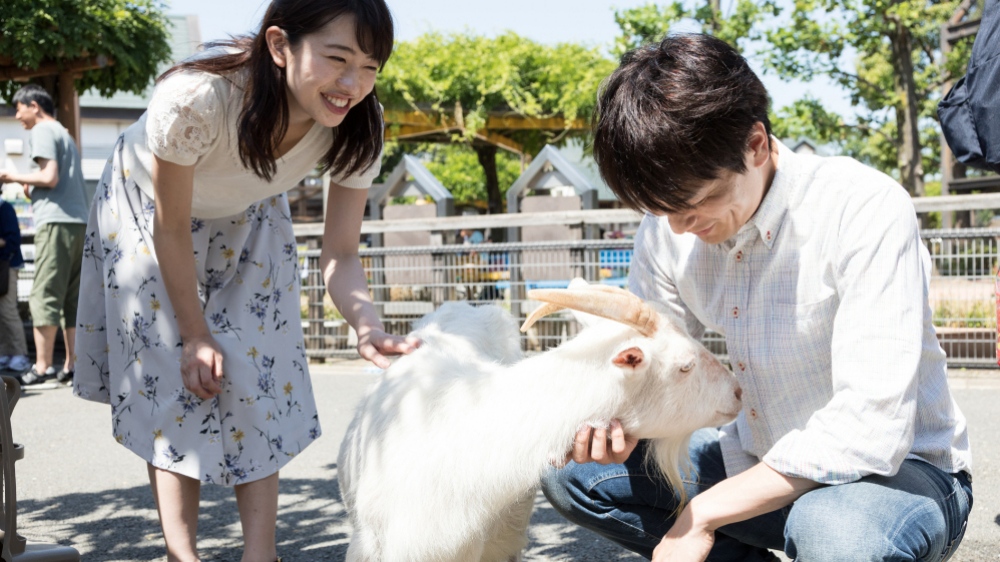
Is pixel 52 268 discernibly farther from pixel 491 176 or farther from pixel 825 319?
pixel 491 176

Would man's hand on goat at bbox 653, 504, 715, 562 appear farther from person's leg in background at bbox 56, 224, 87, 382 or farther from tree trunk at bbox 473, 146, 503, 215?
tree trunk at bbox 473, 146, 503, 215

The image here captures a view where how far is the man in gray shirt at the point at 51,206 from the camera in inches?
225

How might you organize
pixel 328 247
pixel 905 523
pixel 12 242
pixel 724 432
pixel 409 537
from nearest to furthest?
1. pixel 905 523
2. pixel 409 537
3. pixel 724 432
4. pixel 328 247
5. pixel 12 242

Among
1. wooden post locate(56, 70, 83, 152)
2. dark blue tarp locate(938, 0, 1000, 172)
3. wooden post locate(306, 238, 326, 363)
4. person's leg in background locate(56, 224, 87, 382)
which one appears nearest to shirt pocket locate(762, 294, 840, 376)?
dark blue tarp locate(938, 0, 1000, 172)

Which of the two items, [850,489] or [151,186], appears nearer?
[850,489]

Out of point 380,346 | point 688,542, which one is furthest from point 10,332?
point 688,542

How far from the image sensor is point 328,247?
106 inches

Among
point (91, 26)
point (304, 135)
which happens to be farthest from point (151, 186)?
point (91, 26)

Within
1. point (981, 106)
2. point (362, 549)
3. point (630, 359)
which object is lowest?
point (362, 549)

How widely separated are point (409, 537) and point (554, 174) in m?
7.03

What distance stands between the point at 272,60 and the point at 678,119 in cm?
111

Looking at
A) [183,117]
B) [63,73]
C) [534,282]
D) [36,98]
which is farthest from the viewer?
[63,73]

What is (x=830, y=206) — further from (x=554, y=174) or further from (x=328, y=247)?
(x=554, y=174)

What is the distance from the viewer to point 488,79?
37.8 ft
